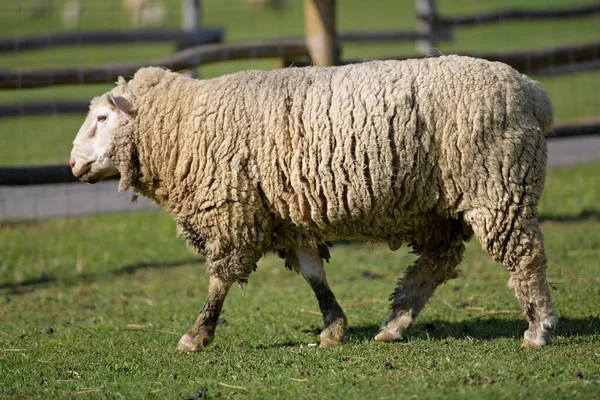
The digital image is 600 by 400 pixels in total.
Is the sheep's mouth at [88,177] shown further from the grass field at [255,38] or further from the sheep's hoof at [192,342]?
the grass field at [255,38]

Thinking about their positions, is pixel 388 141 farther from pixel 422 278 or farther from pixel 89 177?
pixel 89 177

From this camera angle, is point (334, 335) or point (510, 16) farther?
point (510, 16)

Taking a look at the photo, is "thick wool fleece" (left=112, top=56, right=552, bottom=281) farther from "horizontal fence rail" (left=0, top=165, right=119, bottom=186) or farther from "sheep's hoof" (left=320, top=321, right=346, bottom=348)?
"horizontal fence rail" (left=0, top=165, right=119, bottom=186)

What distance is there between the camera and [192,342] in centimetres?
628

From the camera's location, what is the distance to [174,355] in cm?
611

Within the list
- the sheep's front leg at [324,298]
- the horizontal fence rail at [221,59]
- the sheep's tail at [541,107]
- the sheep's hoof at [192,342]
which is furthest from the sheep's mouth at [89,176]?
the sheep's tail at [541,107]

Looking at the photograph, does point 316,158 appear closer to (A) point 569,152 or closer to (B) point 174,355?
(B) point 174,355

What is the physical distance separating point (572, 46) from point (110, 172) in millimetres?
6667

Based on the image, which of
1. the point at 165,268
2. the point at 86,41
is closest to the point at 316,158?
the point at 165,268

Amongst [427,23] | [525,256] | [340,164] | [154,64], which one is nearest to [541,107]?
[525,256]

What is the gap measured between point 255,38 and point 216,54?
18673 mm

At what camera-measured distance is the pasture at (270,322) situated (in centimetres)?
516

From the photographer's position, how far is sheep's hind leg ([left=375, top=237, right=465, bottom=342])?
20.9ft

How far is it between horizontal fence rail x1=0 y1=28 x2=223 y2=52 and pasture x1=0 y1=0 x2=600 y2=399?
2810 millimetres
